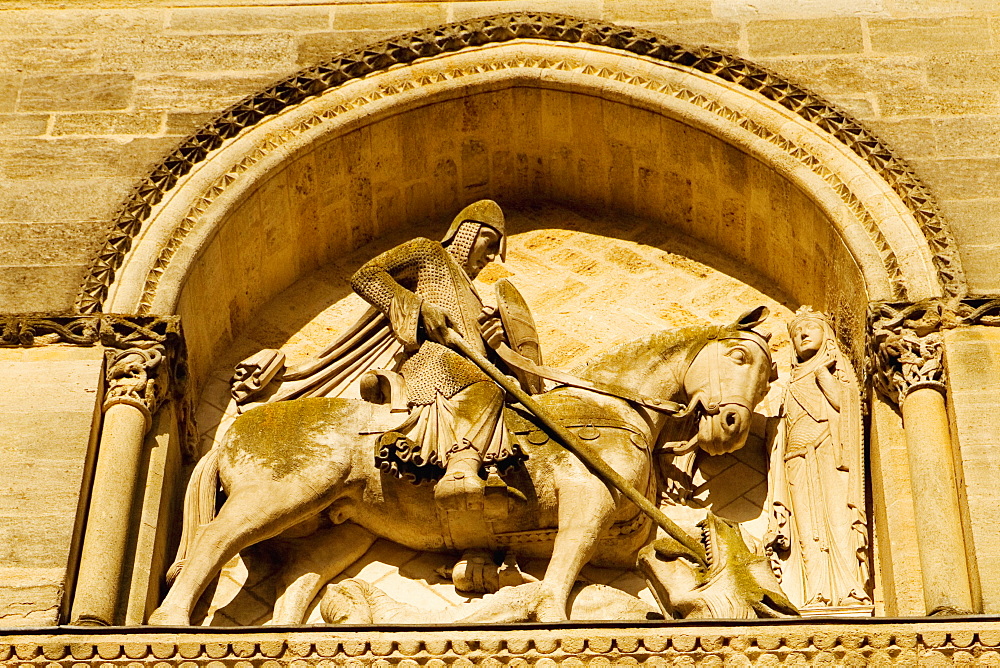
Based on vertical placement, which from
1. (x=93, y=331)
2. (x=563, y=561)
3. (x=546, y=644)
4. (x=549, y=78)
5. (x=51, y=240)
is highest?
(x=549, y=78)

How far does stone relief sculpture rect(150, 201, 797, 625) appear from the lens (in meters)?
9.68

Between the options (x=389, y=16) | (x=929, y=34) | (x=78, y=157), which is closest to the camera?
(x=78, y=157)

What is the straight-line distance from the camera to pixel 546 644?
880 cm

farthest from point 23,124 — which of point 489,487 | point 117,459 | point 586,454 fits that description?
point 586,454

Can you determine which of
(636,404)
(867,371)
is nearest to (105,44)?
(636,404)

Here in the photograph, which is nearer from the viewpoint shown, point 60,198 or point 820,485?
point 820,485

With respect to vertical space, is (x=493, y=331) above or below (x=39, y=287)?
below

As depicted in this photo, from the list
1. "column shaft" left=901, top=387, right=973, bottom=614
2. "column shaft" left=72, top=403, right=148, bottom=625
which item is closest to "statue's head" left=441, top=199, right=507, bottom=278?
"column shaft" left=72, top=403, right=148, bottom=625

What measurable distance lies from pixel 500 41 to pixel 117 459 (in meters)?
3.86

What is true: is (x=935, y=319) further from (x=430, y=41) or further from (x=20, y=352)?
(x=20, y=352)

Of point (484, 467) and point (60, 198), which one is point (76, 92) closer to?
point (60, 198)

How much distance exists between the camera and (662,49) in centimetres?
1210

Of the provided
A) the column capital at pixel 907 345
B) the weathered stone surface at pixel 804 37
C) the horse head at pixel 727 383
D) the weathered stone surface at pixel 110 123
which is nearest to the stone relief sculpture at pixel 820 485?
the horse head at pixel 727 383

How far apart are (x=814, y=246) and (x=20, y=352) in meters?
4.42
